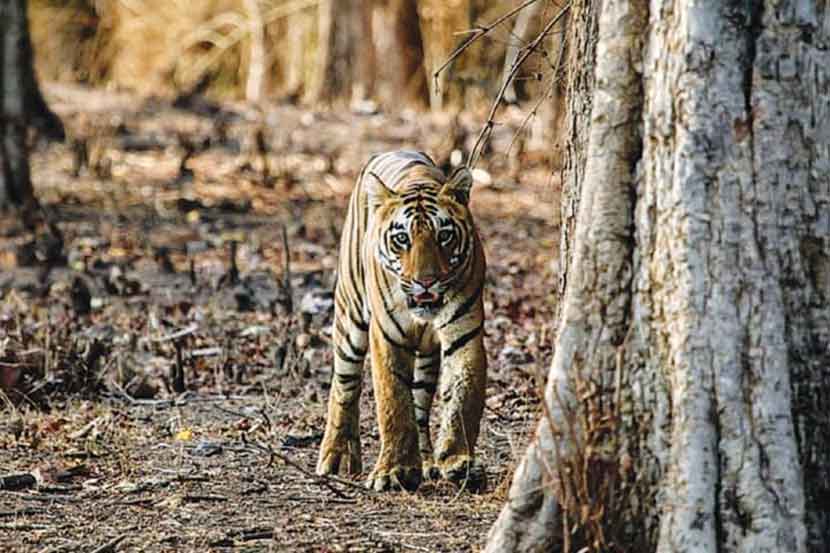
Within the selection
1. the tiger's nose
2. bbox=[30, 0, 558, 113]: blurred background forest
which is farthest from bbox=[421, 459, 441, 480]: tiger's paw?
bbox=[30, 0, 558, 113]: blurred background forest

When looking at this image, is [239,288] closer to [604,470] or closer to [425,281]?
[425,281]

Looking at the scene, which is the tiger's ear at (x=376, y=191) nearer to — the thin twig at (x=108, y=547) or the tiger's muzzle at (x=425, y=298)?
the tiger's muzzle at (x=425, y=298)

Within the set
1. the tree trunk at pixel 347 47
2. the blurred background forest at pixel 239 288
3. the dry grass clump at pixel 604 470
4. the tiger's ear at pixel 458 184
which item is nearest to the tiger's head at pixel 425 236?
the tiger's ear at pixel 458 184

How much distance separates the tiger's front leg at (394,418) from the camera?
611 centimetres

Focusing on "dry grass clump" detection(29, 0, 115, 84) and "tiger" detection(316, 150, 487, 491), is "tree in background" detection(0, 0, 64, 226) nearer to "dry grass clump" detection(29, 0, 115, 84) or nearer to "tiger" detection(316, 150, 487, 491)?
"tiger" detection(316, 150, 487, 491)

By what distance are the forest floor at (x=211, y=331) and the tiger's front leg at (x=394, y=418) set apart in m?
0.10

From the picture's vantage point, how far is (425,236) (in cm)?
613

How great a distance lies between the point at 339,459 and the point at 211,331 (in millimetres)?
3290

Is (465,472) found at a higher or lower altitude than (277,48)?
lower

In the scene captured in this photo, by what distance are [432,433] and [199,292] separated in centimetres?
372

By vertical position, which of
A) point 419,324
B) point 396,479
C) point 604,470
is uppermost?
point 419,324

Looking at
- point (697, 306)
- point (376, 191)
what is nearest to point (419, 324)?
point (376, 191)

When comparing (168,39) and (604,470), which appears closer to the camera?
(604,470)

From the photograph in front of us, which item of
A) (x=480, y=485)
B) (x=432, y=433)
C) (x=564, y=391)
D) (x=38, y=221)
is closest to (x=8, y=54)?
(x=38, y=221)
